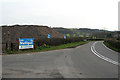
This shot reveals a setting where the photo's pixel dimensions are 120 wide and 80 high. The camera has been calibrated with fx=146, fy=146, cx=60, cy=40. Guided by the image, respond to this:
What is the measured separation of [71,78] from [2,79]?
2966 mm

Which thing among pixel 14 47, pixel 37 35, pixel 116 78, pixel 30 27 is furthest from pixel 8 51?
pixel 30 27

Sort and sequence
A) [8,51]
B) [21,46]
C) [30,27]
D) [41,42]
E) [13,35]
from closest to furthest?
[8,51] < [21,46] < [41,42] < [13,35] < [30,27]

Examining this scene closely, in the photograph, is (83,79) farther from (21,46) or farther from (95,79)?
(21,46)

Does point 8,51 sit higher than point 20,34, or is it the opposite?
point 20,34

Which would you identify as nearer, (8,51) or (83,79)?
(83,79)

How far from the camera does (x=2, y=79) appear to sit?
6.27 metres

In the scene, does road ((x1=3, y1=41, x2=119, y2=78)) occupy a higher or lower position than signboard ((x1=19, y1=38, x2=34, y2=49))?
lower

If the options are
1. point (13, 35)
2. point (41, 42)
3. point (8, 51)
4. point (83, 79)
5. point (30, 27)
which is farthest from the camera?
point (30, 27)

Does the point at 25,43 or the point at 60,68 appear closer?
the point at 60,68

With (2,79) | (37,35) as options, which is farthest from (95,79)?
(37,35)

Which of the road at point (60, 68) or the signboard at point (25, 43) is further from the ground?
the signboard at point (25, 43)

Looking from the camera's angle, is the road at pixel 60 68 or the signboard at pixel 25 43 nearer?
the road at pixel 60 68

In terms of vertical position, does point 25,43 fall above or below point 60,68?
above

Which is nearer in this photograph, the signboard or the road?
the road
